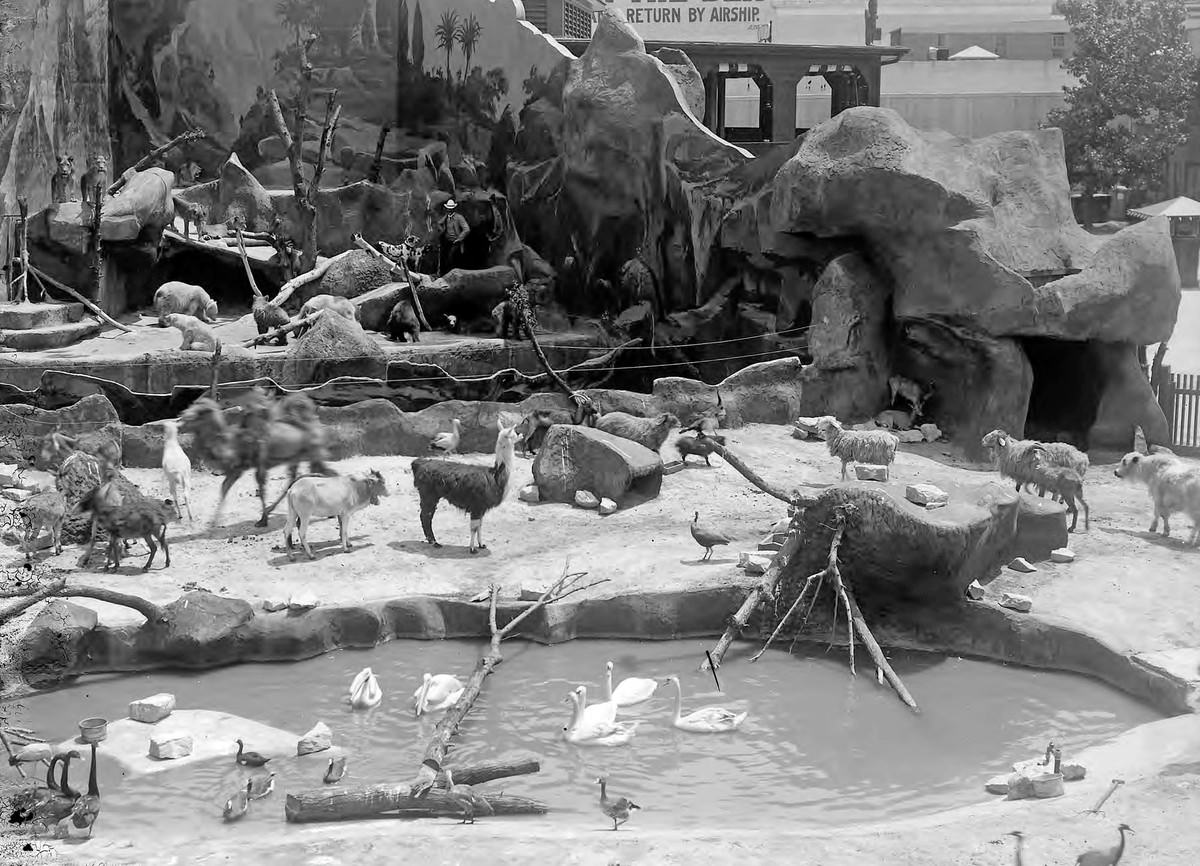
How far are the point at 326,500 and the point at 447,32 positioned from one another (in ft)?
53.9

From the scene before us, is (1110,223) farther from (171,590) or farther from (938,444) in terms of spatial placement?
(171,590)

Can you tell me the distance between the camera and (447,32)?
28.0 metres

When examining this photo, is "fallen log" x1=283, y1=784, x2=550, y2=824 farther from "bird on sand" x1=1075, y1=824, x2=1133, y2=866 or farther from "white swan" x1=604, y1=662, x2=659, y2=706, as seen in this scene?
"bird on sand" x1=1075, y1=824, x2=1133, y2=866

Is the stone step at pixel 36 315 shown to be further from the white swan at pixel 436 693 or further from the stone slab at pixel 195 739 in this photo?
the white swan at pixel 436 693

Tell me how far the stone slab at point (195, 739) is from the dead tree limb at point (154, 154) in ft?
56.2

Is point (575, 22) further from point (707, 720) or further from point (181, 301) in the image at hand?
point (707, 720)

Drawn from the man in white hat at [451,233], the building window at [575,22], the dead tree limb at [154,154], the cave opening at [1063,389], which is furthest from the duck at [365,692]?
the building window at [575,22]

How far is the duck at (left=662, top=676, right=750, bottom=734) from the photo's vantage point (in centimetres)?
1068

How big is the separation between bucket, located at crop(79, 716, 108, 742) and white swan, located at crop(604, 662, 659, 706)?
11.9ft

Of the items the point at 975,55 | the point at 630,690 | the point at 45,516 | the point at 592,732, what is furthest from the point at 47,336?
the point at 975,55

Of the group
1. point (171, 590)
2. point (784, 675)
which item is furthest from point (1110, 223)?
point (171, 590)

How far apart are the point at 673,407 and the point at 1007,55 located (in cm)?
2203

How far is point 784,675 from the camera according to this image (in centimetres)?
1190

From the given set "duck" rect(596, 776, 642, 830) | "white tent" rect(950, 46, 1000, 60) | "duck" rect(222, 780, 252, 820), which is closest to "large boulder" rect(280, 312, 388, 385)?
"duck" rect(222, 780, 252, 820)
